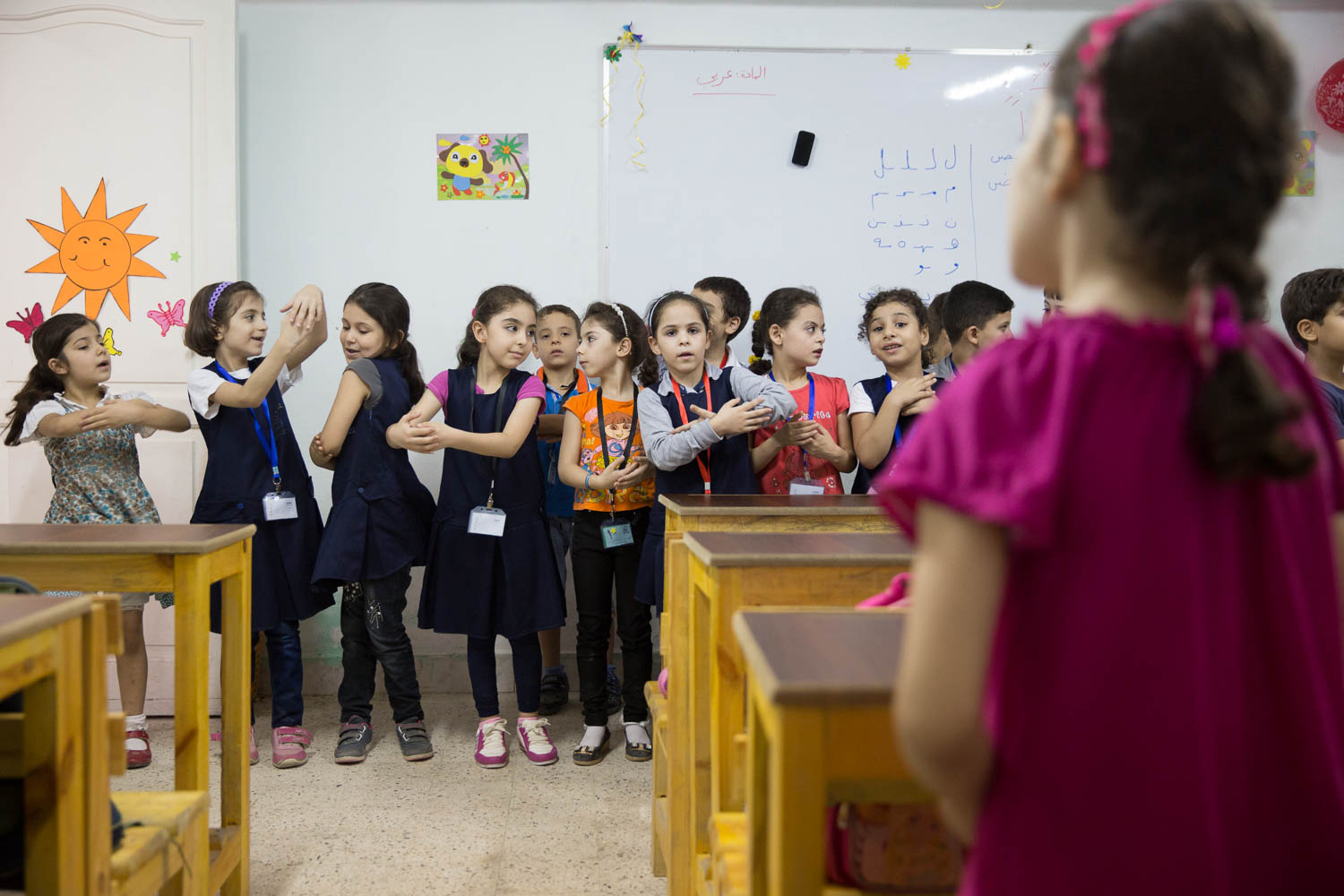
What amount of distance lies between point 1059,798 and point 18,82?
388 cm

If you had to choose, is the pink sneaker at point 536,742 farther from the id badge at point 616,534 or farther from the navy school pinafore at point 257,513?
the navy school pinafore at point 257,513

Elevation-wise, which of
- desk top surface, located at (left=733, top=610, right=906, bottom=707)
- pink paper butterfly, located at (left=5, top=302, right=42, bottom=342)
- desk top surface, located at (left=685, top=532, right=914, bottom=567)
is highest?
pink paper butterfly, located at (left=5, top=302, right=42, bottom=342)

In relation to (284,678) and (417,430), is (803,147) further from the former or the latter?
(284,678)

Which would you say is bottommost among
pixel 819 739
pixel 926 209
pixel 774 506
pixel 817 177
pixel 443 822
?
pixel 443 822

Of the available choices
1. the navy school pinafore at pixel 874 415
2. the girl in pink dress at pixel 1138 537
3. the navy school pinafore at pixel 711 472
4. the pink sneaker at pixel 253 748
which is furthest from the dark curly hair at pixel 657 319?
the girl in pink dress at pixel 1138 537

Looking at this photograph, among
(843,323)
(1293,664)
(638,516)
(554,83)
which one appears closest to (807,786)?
(1293,664)

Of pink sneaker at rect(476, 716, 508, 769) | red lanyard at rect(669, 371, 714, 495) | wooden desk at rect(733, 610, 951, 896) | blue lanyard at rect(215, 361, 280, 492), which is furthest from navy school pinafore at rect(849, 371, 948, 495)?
wooden desk at rect(733, 610, 951, 896)

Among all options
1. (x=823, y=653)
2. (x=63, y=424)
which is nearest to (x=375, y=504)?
(x=63, y=424)

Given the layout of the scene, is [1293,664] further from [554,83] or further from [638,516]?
[554,83]

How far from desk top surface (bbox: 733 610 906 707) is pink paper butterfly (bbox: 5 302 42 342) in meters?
3.12

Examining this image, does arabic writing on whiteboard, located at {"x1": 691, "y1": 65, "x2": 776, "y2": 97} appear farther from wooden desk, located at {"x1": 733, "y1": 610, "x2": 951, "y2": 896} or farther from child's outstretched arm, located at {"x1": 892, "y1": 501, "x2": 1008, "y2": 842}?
child's outstretched arm, located at {"x1": 892, "y1": 501, "x2": 1008, "y2": 842}

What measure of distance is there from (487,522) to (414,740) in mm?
700

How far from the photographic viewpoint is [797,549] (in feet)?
5.23

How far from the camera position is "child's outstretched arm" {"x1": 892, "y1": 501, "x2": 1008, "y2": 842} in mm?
617
